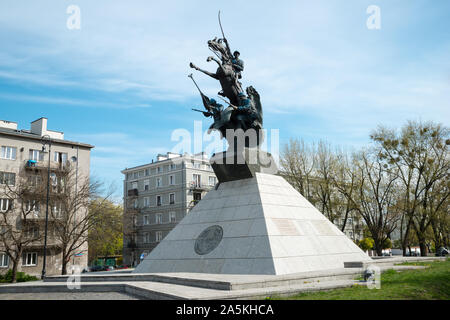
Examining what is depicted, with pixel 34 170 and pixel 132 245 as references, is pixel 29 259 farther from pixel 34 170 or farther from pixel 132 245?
pixel 132 245

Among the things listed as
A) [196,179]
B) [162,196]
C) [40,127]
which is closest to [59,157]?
[40,127]

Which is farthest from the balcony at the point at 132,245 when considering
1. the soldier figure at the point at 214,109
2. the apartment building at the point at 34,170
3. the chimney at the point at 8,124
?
the soldier figure at the point at 214,109

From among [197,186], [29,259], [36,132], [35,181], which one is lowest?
[29,259]

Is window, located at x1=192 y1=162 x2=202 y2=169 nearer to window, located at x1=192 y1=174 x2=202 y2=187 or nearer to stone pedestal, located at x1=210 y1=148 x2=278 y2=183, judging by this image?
window, located at x1=192 y1=174 x2=202 y2=187

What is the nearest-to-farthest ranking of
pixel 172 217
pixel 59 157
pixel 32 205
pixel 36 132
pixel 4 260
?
pixel 32 205 → pixel 4 260 → pixel 59 157 → pixel 36 132 → pixel 172 217

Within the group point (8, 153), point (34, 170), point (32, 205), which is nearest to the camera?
point (32, 205)

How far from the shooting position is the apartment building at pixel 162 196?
53.9 meters

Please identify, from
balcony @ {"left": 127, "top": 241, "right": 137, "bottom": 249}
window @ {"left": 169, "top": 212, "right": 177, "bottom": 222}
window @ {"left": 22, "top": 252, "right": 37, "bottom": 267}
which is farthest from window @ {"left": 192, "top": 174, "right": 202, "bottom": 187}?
window @ {"left": 22, "top": 252, "right": 37, "bottom": 267}

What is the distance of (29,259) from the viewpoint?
37531 millimetres

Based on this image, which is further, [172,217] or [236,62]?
[172,217]

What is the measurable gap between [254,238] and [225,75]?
942cm

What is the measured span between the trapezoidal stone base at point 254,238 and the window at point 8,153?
2974 cm
